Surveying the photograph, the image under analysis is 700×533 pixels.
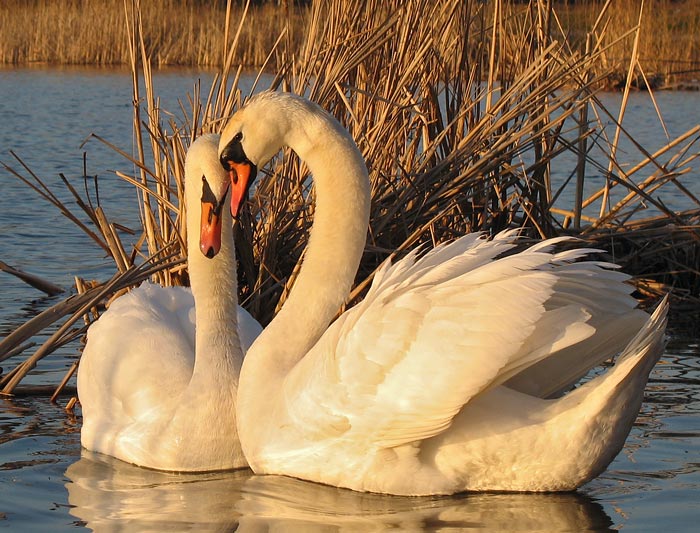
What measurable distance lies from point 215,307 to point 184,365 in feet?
0.95

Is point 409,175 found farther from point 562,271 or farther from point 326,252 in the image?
point 562,271

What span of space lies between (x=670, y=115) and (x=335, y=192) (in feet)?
45.0

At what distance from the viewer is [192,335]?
17.2 ft

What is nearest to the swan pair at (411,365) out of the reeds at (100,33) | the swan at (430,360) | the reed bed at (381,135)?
the swan at (430,360)

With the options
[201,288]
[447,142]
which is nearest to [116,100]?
[447,142]

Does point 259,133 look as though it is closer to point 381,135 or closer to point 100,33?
point 381,135

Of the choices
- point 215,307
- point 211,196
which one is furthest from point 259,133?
point 215,307

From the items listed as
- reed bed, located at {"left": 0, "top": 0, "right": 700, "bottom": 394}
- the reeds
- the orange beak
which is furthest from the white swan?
the reeds

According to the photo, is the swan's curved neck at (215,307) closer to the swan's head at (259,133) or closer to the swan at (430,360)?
the swan at (430,360)

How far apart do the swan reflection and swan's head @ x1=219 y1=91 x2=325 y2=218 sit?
975 millimetres

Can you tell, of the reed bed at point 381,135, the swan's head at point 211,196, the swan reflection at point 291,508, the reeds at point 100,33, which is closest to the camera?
the swan reflection at point 291,508

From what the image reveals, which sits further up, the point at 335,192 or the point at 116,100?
the point at 335,192

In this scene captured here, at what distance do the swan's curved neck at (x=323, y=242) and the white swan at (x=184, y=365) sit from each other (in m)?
0.28

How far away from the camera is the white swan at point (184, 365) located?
4535 mm
